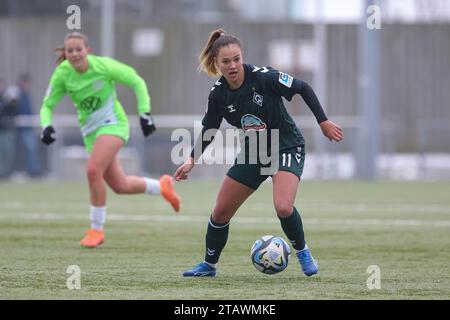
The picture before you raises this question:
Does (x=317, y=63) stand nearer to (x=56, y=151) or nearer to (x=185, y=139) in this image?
(x=185, y=139)

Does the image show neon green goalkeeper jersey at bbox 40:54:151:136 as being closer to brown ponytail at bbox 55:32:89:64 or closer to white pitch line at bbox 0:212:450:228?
brown ponytail at bbox 55:32:89:64

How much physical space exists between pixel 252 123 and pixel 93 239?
3.00 metres

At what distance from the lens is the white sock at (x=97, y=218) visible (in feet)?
35.9

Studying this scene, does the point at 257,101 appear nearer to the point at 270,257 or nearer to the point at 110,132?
the point at 270,257

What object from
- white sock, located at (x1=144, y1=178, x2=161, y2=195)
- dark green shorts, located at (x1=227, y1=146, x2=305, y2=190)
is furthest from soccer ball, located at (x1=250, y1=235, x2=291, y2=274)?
white sock, located at (x1=144, y1=178, x2=161, y2=195)

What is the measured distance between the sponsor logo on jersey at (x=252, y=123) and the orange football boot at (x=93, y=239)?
9.39 ft

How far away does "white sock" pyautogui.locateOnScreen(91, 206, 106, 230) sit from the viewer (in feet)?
35.9

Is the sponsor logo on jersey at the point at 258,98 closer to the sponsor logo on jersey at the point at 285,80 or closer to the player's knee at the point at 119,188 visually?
the sponsor logo on jersey at the point at 285,80

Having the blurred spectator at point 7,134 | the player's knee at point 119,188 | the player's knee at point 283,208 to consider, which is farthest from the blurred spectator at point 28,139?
the player's knee at point 283,208

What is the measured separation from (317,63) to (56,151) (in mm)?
6984

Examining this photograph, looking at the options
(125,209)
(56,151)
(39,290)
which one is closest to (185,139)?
(56,151)

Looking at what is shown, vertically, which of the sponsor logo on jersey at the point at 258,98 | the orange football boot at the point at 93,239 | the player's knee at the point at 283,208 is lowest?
the orange football boot at the point at 93,239

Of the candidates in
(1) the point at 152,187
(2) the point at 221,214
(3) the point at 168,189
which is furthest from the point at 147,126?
(2) the point at 221,214
